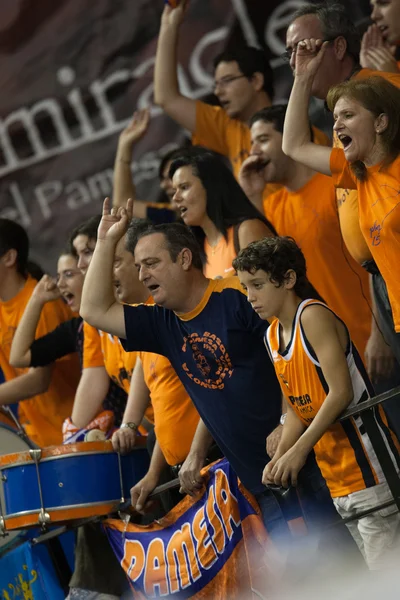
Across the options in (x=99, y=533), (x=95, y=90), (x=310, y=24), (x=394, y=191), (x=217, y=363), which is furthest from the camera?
(x=95, y=90)

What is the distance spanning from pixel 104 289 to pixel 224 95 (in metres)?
2.06

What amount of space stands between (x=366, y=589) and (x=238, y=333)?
70.2 inches

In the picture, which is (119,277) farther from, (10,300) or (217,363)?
(10,300)

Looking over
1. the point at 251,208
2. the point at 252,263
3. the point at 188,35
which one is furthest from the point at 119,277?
the point at 188,35

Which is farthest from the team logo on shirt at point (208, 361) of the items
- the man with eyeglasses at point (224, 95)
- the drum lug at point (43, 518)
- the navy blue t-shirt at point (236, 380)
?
the man with eyeglasses at point (224, 95)

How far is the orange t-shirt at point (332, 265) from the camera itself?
5.01 m

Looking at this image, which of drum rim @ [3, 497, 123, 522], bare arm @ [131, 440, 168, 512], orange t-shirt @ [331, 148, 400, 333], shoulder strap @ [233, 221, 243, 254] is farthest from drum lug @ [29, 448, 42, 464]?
orange t-shirt @ [331, 148, 400, 333]

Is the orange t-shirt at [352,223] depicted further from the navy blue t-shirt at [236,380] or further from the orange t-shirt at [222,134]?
the orange t-shirt at [222,134]

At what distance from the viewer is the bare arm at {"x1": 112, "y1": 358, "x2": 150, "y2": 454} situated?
5113 mm

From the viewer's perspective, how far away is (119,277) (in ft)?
16.4

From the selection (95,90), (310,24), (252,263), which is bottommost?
(252,263)

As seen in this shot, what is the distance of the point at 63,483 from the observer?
502 cm

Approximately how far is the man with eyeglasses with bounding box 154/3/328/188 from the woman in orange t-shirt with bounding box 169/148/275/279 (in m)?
0.90

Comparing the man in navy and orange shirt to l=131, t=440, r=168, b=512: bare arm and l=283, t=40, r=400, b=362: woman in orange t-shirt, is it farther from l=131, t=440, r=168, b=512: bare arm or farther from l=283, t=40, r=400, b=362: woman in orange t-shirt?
l=283, t=40, r=400, b=362: woman in orange t-shirt
